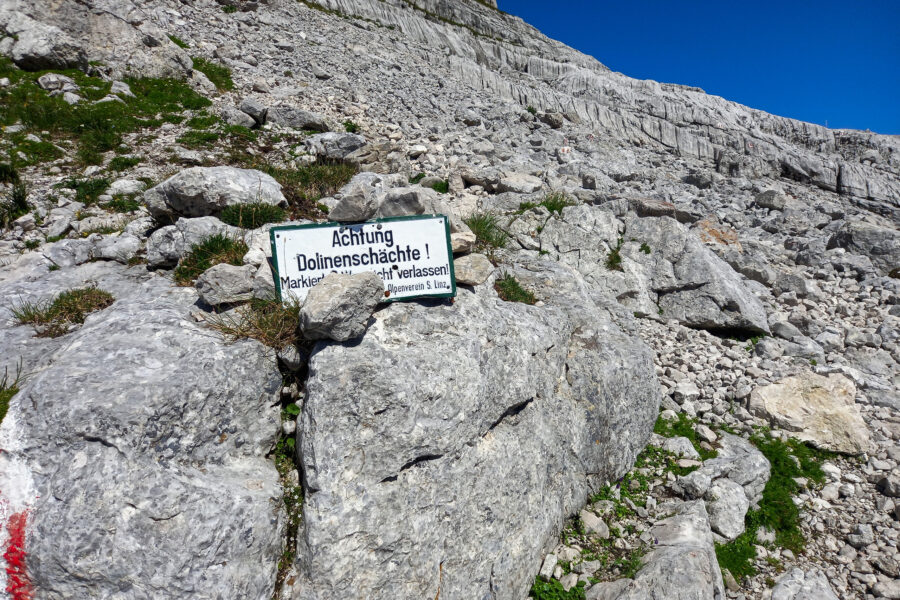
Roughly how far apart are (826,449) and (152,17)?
26.8m

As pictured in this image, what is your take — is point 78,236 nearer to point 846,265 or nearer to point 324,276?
point 324,276

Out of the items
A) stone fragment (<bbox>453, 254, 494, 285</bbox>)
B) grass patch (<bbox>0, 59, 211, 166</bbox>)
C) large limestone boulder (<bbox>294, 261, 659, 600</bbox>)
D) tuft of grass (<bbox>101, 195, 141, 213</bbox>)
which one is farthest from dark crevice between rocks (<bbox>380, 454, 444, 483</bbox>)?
grass patch (<bbox>0, 59, 211, 166</bbox>)

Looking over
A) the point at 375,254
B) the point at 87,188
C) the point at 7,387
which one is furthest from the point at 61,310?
the point at 87,188

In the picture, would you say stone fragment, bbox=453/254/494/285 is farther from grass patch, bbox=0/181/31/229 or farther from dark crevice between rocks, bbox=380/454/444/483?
grass patch, bbox=0/181/31/229

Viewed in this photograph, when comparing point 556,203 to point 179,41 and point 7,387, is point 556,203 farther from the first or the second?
point 179,41

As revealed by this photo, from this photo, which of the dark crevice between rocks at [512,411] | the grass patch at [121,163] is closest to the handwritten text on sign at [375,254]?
the dark crevice between rocks at [512,411]

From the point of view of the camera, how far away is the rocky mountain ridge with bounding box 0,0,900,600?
340 centimetres

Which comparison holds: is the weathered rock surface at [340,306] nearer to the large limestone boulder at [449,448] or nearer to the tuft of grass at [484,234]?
the large limestone boulder at [449,448]

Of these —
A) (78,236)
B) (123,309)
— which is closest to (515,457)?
(123,309)

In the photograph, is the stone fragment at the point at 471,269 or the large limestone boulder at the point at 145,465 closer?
the large limestone boulder at the point at 145,465

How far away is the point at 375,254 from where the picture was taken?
15.5ft

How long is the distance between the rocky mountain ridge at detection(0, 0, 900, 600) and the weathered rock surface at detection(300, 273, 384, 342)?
4 centimetres

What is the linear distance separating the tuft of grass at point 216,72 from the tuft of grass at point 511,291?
1460cm

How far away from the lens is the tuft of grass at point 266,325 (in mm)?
4367
